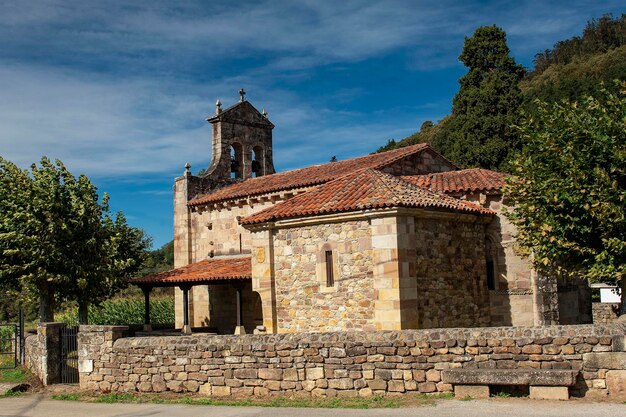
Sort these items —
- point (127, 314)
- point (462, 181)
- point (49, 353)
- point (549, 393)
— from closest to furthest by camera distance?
point (549, 393), point (49, 353), point (462, 181), point (127, 314)

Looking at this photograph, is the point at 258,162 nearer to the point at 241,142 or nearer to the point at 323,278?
the point at 241,142

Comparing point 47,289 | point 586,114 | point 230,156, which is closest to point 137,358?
point 47,289

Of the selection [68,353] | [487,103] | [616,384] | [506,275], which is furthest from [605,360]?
[487,103]

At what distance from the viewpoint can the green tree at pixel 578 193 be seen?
15047 mm

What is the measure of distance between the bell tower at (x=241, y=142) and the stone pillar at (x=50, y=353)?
1258 centimetres

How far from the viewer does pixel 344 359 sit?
1132 cm

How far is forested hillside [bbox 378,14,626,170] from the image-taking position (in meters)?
53.5

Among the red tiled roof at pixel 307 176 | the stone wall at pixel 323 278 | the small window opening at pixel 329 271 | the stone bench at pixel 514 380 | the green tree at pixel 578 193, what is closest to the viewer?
the stone bench at pixel 514 380

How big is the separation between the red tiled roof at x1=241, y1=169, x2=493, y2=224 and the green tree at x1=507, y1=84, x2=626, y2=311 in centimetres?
187

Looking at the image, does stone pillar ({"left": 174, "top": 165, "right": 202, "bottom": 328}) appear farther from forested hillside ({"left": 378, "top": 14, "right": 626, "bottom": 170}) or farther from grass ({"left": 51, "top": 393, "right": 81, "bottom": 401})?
forested hillside ({"left": 378, "top": 14, "right": 626, "bottom": 170})

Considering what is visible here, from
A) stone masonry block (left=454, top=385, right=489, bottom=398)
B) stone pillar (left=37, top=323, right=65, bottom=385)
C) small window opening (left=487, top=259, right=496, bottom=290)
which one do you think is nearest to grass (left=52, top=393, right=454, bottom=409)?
stone masonry block (left=454, top=385, right=489, bottom=398)

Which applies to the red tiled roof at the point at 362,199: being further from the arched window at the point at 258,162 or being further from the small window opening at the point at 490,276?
the arched window at the point at 258,162

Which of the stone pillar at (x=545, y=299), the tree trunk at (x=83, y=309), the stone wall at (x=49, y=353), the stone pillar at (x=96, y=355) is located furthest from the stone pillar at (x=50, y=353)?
the stone pillar at (x=545, y=299)

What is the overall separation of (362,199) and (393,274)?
205cm
